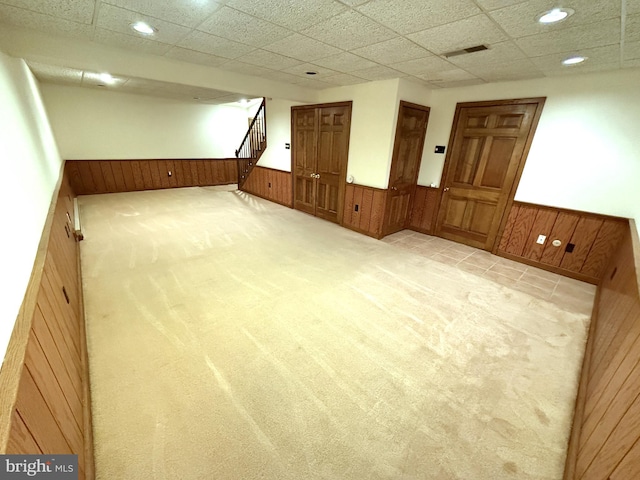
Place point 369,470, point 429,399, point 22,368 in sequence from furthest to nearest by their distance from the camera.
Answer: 1. point 429,399
2. point 369,470
3. point 22,368

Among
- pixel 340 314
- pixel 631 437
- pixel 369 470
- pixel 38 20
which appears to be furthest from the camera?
pixel 340 314

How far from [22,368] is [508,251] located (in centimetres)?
486

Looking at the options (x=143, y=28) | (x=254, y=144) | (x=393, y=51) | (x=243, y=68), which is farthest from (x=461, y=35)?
(x=254, y=144)

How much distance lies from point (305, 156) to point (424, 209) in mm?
2600

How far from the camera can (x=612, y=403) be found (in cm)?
122

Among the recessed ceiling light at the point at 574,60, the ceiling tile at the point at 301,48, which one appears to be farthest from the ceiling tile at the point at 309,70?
the recessed ceiling light at the point at 574,60

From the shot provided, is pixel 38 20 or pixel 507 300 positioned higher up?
pixel 38 20

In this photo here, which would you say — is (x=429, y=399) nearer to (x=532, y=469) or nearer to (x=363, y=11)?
(x=532, y=469)

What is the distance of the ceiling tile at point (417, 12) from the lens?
171 centimetres

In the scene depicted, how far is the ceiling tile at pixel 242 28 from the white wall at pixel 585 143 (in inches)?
124

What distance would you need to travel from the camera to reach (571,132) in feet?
10.2

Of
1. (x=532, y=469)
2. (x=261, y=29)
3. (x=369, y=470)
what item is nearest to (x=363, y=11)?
(x=261, y=29)

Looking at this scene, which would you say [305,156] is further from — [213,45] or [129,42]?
[129,42]

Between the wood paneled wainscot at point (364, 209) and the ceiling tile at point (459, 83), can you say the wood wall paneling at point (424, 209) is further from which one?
the ceiling tile at point (459, 83)
